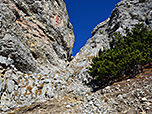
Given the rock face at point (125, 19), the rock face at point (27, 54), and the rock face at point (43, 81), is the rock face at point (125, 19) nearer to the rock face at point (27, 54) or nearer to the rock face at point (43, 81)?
the rock face at point (43, 81)

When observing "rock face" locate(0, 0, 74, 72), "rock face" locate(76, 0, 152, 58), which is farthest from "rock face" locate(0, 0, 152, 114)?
"rock face" locate(76, 0, 152, 58)

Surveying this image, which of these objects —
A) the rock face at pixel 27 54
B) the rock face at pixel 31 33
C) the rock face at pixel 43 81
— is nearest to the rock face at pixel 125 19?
the rock face at pixel 43 81

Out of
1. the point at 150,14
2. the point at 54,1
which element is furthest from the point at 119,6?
the point at 54,1

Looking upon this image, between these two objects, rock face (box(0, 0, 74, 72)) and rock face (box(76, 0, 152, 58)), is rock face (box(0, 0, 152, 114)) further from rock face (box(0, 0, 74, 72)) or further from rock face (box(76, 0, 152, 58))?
rock face (box(76, 0, 152, 58))

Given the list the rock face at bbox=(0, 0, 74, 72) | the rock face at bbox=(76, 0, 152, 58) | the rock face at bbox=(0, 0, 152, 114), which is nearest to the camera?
the rock face at bbox=(0, 0, 152, 114)

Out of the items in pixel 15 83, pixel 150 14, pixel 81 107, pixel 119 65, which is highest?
pixel 150 14

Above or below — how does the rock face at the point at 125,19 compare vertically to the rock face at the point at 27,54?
above

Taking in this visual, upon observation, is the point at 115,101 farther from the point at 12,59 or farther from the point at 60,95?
the point at 12,59

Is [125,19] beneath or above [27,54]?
above

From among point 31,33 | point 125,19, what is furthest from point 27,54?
point 125,19

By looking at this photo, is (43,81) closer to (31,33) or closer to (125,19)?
(31,33)

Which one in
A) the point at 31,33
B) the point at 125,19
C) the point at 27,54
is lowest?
the point at 27,54

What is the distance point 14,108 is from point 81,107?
7.88 metres

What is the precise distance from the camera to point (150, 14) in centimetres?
3809
